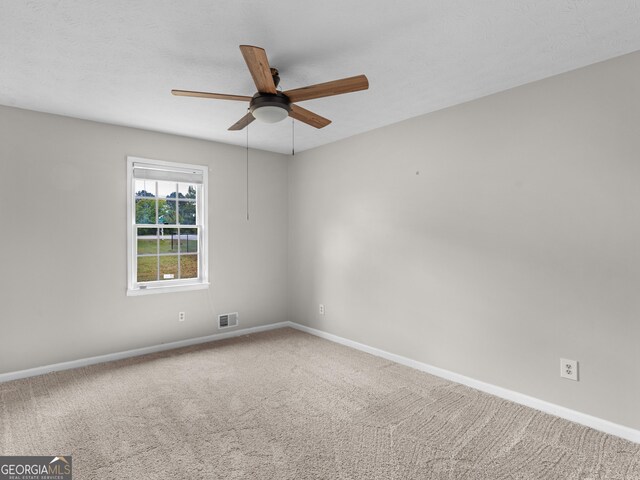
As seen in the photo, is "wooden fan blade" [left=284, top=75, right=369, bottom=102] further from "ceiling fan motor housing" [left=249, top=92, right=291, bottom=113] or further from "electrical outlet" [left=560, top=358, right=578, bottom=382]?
"electrical outlet" [left=560, top=358, right=578, bottom=382]

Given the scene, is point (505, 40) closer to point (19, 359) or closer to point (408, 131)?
point (408, 131)

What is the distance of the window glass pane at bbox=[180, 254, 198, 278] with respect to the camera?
174 inches

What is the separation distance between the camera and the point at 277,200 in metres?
5.17

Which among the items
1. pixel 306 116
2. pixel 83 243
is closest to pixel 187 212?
pixel 83 243

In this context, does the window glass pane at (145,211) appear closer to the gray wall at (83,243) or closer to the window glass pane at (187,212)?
the gray wall at (83,243)

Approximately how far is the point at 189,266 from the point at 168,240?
42 centimetres

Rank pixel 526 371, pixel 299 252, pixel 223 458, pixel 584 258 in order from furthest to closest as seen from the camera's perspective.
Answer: pixel 299 252 → pixel 526 371 → pixel 584 258 → pixel 223 458

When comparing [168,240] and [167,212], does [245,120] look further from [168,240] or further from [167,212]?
[168,240]

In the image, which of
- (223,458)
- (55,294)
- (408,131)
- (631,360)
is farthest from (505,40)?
(55,294)

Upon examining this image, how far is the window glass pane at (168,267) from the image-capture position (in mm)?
4277

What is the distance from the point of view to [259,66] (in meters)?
1.97

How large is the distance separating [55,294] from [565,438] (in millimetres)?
4473

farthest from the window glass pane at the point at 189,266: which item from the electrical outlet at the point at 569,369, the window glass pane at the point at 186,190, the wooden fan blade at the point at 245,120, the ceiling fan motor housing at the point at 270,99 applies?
the electrical outlet at the point at 569,369

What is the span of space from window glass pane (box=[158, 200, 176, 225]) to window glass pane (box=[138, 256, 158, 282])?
46cm
